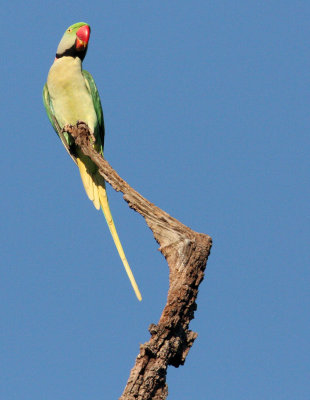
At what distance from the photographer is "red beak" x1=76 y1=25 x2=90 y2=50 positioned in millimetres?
6551

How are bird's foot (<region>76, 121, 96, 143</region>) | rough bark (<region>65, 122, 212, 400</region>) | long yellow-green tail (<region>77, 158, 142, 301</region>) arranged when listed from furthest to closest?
1. long yellow-green tail (<region>77, 158, 142, 301</region>)
2. bird's foot (<region>76, 121, 96, 143</region>)
3. rough bark (<region>65, 122, 212, 400</region>)

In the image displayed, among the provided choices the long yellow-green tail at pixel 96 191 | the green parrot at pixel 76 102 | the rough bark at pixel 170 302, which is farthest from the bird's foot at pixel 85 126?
the rough bark at pixel 170 302

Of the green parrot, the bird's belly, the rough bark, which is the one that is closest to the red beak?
the green parrot

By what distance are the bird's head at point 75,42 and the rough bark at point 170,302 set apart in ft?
7.35

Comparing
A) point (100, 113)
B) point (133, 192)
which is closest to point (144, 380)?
point (133, 192)

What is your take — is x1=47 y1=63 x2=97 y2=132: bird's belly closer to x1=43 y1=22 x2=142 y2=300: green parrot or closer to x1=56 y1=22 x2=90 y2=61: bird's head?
x1=43 y1=22 x2=142 y2=300: green parrot

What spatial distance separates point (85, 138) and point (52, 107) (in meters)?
0.81

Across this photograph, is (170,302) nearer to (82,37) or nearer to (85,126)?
(85,126)

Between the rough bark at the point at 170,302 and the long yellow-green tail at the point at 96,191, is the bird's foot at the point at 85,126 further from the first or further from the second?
the rough bark at the point at 170,302

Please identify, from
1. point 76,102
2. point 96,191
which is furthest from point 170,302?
point 76,102

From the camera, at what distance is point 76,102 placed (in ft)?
20.9

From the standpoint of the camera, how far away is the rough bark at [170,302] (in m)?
4.26

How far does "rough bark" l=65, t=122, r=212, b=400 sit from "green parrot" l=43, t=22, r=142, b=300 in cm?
143

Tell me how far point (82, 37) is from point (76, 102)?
803 millimetres
